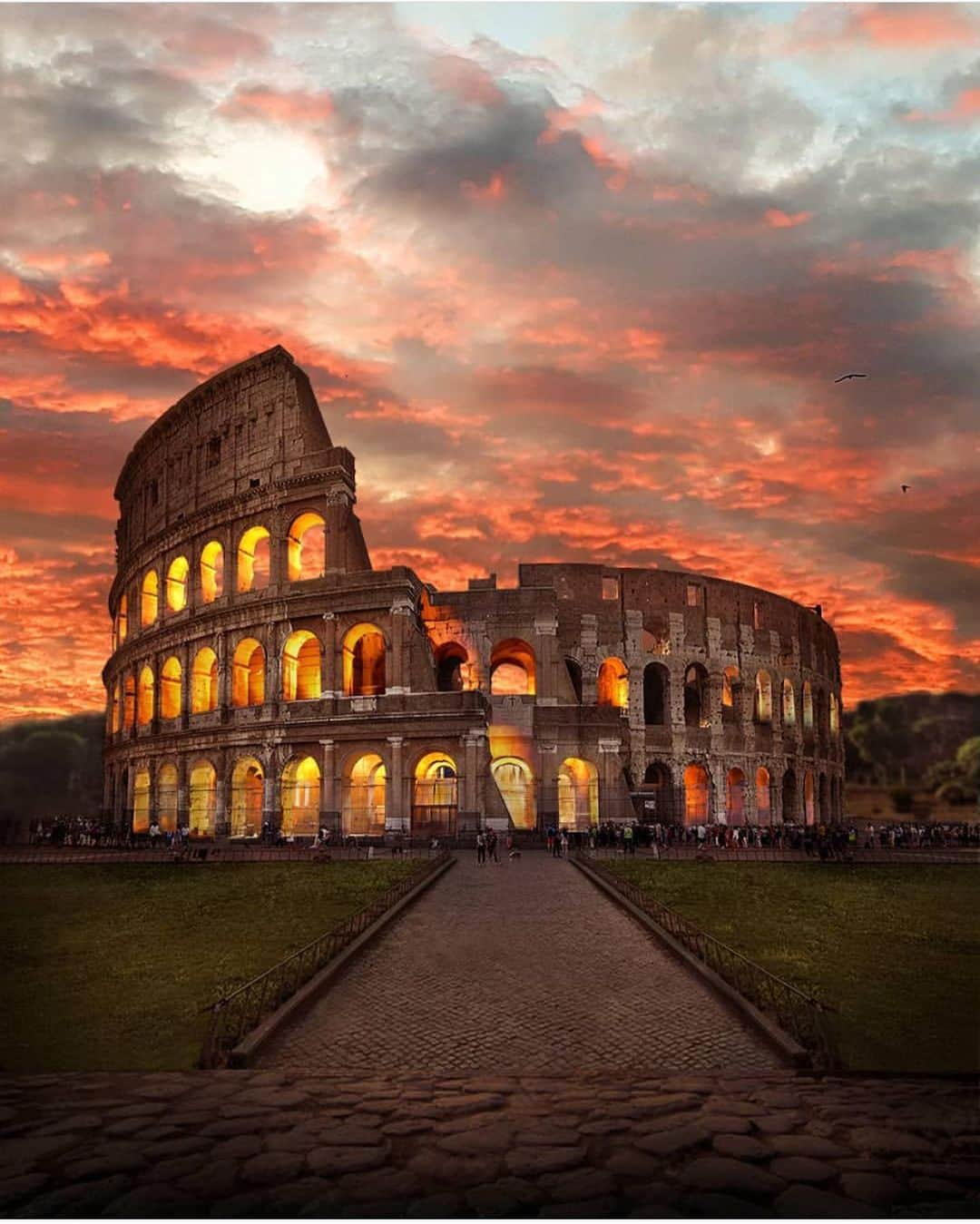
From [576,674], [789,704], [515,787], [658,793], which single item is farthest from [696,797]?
[515,787]

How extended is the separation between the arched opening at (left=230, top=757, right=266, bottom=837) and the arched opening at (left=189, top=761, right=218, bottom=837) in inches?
75.1

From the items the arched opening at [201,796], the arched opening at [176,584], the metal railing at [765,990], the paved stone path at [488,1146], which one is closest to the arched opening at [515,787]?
the arched opening at [201,796]

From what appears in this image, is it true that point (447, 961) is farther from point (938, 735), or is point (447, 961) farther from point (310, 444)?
point (310, 444)

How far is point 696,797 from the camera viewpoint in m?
51.0

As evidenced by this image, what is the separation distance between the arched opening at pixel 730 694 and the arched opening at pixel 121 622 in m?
32.9

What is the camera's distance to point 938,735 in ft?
26.1

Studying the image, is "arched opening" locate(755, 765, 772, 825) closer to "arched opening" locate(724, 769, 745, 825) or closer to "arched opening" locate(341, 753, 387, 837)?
"arched opening" locate(724, 769, 745, 825)

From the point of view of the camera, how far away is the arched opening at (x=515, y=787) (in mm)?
44875

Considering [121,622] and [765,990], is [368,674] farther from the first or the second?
[765,990]

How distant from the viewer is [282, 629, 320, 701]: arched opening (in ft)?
138

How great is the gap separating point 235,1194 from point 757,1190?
3184 mm

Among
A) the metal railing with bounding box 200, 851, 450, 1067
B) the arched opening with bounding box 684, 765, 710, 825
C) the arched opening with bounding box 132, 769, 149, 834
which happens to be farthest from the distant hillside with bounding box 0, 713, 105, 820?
the metal railing with bounding box 200, 851, 450, 1067

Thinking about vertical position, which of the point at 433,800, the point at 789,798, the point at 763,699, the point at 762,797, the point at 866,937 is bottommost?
the point at 866,937

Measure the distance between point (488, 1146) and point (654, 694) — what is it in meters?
46.6
